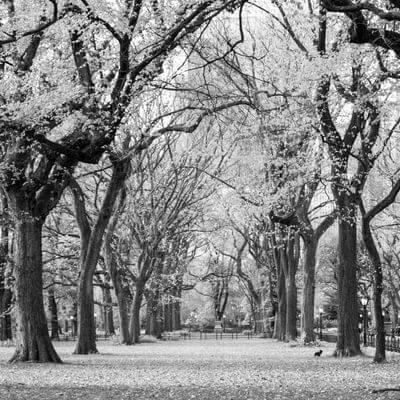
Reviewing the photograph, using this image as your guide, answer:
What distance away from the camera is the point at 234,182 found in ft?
79.4

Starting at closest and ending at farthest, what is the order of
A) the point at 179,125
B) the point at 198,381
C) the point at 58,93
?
the point at 198,381 < the point at 58,93 < the point at 179,125

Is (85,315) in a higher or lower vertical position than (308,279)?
lower

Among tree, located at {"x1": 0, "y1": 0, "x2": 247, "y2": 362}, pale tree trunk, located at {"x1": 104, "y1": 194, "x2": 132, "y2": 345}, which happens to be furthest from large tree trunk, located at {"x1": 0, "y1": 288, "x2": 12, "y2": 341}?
tree, located at {"x1": 0, "y1": 0, "x2": 247, "y2": 362}

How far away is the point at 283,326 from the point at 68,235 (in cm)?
1137

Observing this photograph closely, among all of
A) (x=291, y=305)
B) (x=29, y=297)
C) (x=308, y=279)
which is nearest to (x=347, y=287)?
(x=308, y=279)

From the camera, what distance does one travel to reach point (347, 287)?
1780 cm

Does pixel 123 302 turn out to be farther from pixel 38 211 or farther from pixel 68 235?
pixel 38 211

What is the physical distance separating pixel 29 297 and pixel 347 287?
324 inches

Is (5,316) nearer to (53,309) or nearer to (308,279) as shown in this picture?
(53,309)

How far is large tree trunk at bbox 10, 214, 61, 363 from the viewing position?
16.0m

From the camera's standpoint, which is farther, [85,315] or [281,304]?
[281,304]

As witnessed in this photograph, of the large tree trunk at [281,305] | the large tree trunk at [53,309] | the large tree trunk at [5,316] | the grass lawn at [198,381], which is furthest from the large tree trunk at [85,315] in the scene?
the large tree trunk at [53,309]

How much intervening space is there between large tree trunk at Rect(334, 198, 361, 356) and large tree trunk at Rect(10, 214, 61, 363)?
7.50m

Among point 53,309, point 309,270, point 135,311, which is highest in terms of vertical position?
point 309,270
